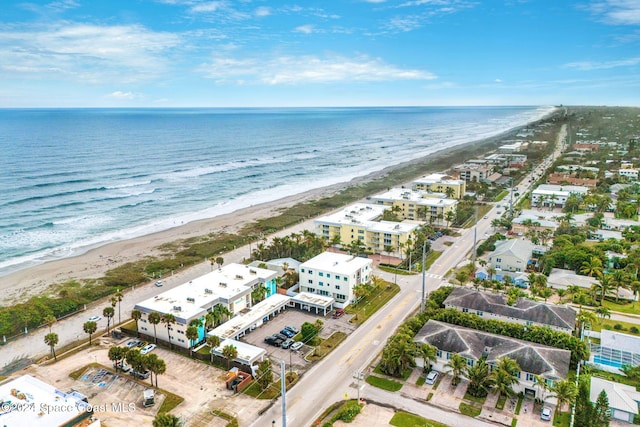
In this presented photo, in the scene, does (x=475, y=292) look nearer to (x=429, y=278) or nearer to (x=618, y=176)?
(x=429, y=278)

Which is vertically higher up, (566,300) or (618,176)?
(618,176)

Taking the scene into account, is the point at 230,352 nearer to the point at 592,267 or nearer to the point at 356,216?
the point at 356,216

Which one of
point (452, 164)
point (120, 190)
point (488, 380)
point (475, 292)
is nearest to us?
point (488, 380)

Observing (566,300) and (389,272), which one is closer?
(566,300)

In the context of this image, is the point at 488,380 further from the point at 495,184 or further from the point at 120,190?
the point at 120,190

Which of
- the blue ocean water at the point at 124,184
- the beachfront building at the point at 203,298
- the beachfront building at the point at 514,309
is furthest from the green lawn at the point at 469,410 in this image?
the blue ocean water at the point at 124,184

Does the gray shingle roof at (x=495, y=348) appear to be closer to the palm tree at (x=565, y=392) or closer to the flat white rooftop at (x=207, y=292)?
the palm tree at (x=565, y=392)

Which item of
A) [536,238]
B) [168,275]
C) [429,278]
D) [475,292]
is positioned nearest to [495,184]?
[536,238]

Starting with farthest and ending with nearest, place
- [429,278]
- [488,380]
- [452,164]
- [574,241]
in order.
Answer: [452,164]
[574,241]
[429,278]
[488,380]
